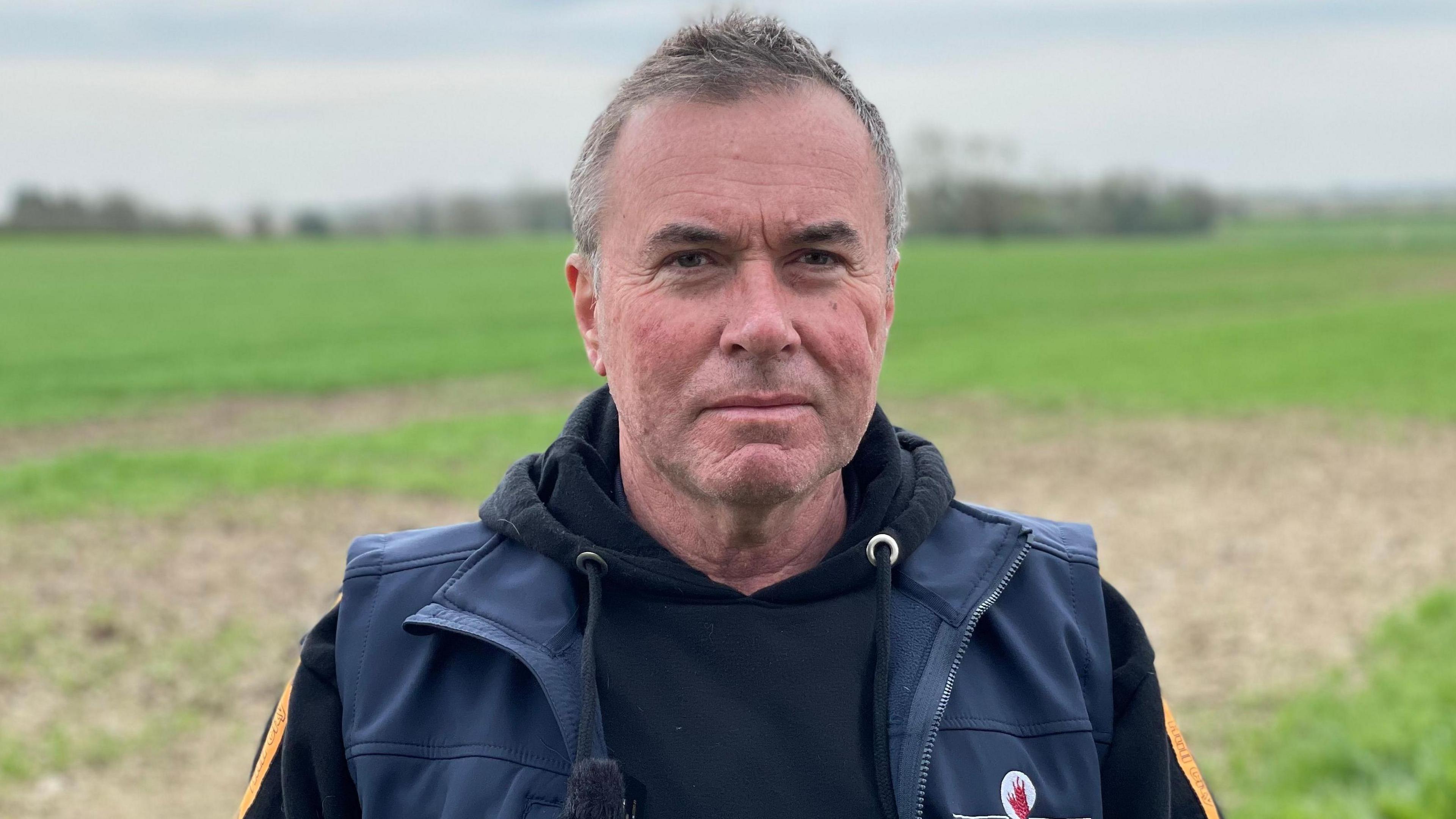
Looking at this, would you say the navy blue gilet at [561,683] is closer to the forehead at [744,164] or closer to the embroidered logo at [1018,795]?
the embroidered logo at [1018,795]

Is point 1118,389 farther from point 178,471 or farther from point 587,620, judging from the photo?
point 587,620

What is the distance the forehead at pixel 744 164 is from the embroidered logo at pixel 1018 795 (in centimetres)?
105

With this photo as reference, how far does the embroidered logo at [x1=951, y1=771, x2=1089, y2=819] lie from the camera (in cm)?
223

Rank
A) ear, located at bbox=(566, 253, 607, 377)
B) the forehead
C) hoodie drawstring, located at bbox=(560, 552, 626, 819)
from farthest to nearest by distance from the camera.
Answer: ear, located at bbox=(566, 253, 607, 377) → the forehead → hoodie drawstring, located at bbox=(560, 552, 626, 819)

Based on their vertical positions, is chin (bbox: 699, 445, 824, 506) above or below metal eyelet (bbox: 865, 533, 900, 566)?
above

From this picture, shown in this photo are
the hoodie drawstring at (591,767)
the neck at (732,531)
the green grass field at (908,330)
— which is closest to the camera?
the hoodie drawstring at (591,767)

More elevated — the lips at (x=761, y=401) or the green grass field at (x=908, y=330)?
the lips at (x=761, y=401)

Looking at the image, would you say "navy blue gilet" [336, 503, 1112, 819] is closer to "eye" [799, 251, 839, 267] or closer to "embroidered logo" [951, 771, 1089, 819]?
"embroidered logo" [951, 771, 1089, 819]

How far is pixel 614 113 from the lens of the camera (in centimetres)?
244

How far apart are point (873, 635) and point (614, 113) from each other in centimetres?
113


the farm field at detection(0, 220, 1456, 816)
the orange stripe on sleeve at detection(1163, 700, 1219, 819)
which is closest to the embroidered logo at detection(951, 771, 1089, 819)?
the orange stripe on sleeve at detection(1163, 700, 1219, 819)

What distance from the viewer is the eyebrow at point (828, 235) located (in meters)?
2.30

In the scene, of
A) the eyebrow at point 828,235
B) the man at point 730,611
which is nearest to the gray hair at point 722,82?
the man at point 730,611

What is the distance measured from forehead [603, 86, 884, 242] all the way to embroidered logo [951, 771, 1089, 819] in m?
1.05
